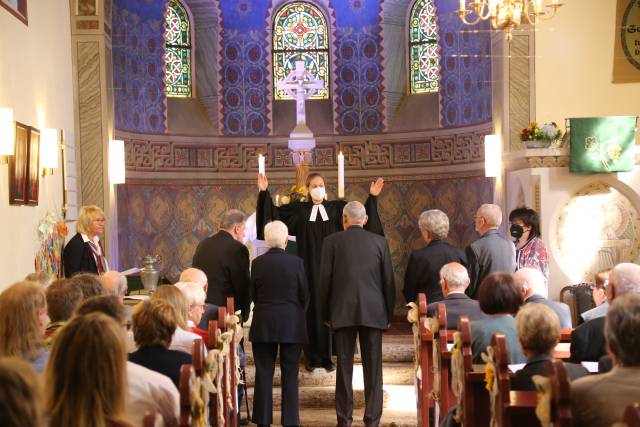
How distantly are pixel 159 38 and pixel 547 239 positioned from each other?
6.81 m

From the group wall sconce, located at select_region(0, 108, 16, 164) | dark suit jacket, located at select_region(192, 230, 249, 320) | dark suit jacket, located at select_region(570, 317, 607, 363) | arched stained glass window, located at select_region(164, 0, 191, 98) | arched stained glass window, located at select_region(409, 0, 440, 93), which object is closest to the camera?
dark suit jacket, located at select_region(570, 317, 607, 363)

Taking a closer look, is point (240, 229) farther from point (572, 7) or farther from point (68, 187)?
point (572, 7)

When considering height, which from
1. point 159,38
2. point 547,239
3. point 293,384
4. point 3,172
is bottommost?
point 293,384

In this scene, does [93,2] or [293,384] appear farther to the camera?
[93,2]

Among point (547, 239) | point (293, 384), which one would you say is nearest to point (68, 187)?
point (293, 384)

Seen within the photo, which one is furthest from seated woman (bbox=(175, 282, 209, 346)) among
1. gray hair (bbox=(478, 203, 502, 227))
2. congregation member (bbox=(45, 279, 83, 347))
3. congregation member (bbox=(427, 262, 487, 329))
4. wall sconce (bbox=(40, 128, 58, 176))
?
wall sconce (bbox=(40, 128, 58, 176))

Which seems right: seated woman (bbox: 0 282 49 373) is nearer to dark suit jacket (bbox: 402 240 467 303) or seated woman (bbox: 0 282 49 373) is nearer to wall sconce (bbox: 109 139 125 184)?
dark suit jacket (bbox: 402 240 467 303)

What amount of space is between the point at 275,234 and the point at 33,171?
242 cm

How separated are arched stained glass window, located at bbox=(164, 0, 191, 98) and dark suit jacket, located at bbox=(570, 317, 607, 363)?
10.1 meters

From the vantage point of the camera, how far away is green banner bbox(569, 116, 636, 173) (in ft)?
30.7

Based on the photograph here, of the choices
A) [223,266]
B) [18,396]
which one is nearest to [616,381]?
[18,396]

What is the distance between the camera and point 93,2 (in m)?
10.8

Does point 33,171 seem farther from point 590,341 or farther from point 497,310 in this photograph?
point 590,341

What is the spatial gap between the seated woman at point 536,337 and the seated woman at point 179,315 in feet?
5.53
